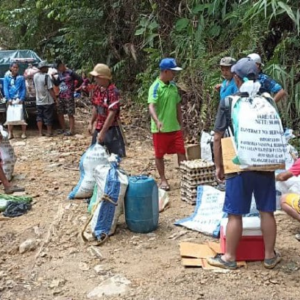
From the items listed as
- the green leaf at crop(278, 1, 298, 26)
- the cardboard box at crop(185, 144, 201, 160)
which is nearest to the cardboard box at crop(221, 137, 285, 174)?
the cardboard box at crop(185, 144, 201, 160)

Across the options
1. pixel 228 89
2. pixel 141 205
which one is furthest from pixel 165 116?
pixel 141 205

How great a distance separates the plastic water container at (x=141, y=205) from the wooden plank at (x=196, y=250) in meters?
0.50

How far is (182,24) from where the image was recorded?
995cm

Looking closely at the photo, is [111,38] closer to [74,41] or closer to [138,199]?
[74,41]

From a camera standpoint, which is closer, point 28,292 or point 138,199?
point 28,292

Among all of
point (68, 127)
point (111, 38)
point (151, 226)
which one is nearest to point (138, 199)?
point (151, 226)

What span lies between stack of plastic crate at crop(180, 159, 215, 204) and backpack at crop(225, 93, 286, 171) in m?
2.04

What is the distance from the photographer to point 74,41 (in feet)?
48.9

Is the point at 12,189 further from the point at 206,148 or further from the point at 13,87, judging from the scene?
the point at 13,87

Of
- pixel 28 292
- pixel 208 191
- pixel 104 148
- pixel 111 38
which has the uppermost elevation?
pixel 111 38

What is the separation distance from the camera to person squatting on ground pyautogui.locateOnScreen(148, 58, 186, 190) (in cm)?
643

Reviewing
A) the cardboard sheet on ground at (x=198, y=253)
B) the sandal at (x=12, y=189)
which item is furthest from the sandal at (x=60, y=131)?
the cardboard sheet on ground at (x=198, y=253)

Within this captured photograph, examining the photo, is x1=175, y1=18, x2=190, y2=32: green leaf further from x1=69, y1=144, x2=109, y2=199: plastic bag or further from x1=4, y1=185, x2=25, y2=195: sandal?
x1=4, y1=185, x2=25, y2=195: sandal

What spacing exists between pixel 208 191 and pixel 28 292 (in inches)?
89.3
